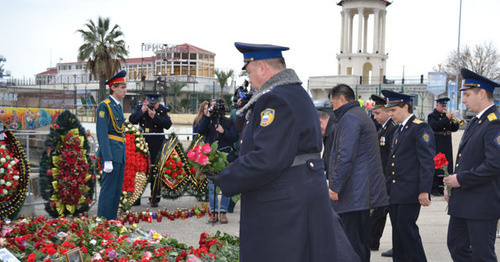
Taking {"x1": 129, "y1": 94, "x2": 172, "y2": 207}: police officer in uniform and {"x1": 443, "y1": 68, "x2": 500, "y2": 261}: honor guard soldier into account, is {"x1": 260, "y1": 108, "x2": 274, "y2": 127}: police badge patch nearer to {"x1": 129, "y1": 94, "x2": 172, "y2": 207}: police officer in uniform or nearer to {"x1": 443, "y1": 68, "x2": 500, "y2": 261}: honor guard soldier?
{"x1": 443, "y1": 68, "x2": 500, "y2": 261}: honor guard soldier

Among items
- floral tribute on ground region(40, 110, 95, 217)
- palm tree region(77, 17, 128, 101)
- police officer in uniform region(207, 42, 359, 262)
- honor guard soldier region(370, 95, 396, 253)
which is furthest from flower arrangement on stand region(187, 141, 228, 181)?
palm tree region(77, 17, 128, 101)

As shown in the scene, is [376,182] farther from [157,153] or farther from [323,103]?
[323,103]

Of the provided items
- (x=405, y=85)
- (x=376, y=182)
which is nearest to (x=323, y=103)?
(x=405, y=85)

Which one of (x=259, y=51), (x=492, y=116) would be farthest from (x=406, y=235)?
(x=259, y=51)

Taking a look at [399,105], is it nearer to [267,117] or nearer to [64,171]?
[267,117]

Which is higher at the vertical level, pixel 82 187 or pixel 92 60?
pixel 92 60

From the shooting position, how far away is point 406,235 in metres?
5.20

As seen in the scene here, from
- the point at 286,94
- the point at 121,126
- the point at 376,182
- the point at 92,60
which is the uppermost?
the point at 92,60

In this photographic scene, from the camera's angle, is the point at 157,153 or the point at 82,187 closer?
the point at 82,187

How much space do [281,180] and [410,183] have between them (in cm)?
276

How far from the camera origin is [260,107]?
3.07 metres

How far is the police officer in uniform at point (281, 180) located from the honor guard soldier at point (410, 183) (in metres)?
2.37

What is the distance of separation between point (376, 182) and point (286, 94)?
251 cm

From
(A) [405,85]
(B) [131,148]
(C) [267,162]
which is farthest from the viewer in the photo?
(A) [405,85]
